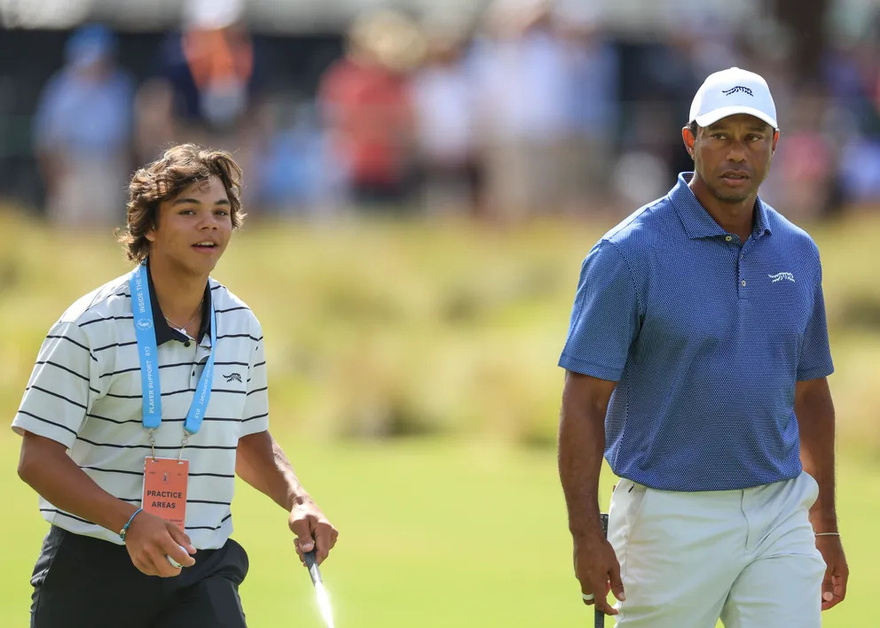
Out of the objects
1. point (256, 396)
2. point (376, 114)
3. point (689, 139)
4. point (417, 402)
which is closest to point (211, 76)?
point (376, 114)

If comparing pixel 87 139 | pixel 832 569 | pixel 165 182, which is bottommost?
pixel 832 569

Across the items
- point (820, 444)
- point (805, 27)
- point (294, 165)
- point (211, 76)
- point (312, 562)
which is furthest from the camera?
point (805, 27)

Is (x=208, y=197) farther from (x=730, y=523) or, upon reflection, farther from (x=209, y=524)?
(x=730, y=523)

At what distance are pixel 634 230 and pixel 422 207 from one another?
12965mm

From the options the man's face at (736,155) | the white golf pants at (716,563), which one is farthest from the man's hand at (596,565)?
the man's face at (736,155)

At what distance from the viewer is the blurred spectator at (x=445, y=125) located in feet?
58.3

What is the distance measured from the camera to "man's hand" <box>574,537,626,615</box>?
17.0 feet

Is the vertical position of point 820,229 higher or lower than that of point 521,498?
higher

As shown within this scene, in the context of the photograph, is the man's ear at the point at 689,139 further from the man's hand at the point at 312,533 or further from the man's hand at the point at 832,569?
the man's hand at the point at 312,533

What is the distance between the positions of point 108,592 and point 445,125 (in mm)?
13287

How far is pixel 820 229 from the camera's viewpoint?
706 inches

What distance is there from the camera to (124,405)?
488cm

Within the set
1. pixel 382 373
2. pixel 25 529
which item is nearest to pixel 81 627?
pixel 25 529

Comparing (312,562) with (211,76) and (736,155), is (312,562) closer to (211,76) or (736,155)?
(736,155)
